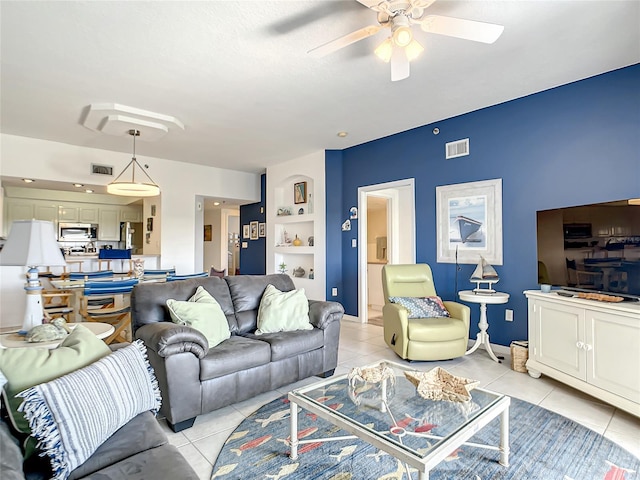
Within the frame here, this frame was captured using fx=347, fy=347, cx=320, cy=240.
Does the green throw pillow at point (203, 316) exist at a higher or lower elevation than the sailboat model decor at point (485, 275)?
lower

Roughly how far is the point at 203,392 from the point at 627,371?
282 cm

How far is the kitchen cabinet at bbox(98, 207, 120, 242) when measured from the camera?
25.5ft

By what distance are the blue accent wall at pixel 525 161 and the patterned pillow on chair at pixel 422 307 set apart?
0.73m

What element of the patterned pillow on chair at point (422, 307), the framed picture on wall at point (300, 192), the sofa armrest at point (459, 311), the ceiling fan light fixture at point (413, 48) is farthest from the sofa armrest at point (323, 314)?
the framed picture on wall at point (300, 192)

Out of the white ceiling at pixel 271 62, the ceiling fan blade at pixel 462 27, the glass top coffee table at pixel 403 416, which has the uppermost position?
the white ceiling at pixel 271 62

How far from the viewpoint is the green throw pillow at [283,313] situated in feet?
9.70

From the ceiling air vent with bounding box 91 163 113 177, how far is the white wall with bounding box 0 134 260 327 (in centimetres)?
6

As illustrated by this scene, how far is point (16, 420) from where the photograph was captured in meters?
1.22

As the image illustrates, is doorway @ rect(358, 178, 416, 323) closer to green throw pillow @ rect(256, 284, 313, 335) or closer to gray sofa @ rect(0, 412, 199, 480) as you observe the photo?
green throw pillow @ rect(256, 284, 313, 335)

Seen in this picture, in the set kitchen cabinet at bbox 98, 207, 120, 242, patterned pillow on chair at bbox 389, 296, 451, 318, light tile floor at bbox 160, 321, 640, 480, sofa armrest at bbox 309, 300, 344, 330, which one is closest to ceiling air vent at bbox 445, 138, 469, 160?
patterned pillow on chair at bbox 389, 296, 451, 318

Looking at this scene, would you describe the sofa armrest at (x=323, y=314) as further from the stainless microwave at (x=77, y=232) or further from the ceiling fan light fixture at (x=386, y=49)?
the stainless microwave at (x=77, y=232)

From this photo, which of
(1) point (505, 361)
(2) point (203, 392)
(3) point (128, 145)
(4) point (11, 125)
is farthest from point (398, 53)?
(4) point (11, 125)

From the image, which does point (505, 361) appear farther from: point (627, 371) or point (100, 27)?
point (100, 27)

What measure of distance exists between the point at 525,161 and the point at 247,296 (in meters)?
A: 3.20
